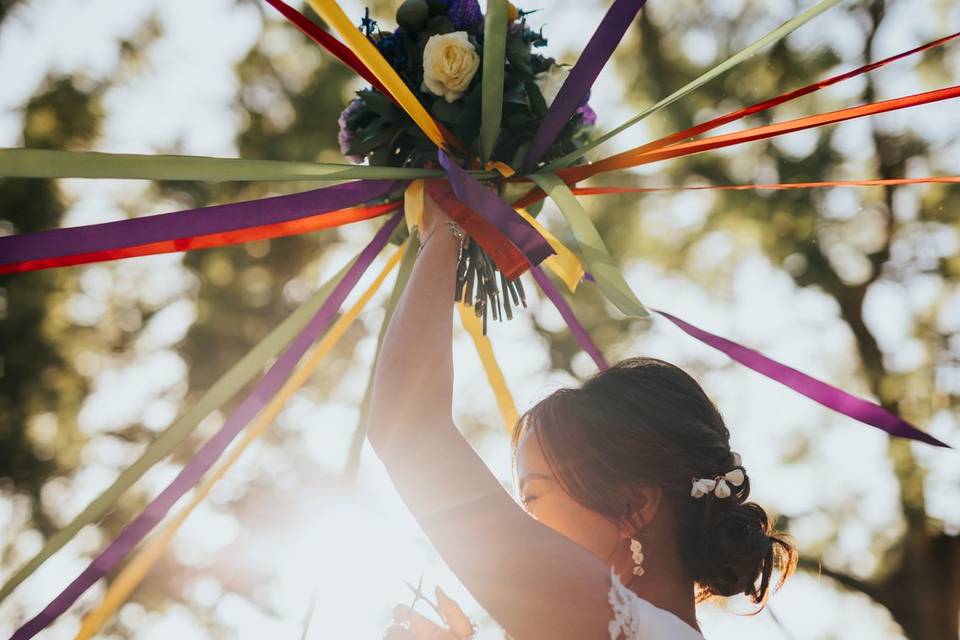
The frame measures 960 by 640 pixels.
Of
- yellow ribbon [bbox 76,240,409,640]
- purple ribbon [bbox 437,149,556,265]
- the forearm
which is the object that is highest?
purple ribbon [bbox 437,149,556,265]

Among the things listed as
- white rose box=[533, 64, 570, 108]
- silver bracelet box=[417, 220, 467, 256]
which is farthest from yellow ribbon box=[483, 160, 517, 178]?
silver bracelet box=[417, 220, 467, 256]

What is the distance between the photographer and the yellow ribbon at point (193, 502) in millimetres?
2020

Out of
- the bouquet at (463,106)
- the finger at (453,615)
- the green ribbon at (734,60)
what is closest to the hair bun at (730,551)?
the finger at (453,615)

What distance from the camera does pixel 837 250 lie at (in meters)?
7.44

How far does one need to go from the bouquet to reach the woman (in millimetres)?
263

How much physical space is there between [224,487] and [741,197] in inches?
227

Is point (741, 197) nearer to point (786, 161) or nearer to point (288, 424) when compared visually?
point (786, 161)

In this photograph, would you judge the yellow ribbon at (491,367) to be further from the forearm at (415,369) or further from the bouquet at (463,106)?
the forearm at (415,369)

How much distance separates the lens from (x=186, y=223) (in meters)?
1.80

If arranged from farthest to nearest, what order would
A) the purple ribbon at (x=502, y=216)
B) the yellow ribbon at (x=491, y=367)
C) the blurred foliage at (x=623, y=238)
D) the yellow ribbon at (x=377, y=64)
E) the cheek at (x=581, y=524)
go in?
the blurred foliage at (x=623, y=238) → the yellow ribbon at (x=491, y=367) → the yellow ribbon at (x=377, y=64) → the cheek at (x=581, y=524) → the purple ribbon at (x=502, y=216)

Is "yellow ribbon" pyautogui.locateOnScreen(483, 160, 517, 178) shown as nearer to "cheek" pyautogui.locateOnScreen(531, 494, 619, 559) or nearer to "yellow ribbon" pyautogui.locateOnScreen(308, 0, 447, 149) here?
"yellow ribbon" pyautogui.locateOnScreen(308, 0, 447, 149)

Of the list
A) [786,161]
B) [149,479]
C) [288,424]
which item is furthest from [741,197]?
[149,479]

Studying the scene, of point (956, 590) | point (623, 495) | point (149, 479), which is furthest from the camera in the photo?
point (149, 479)

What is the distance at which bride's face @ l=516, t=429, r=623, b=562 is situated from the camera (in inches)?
62.7
